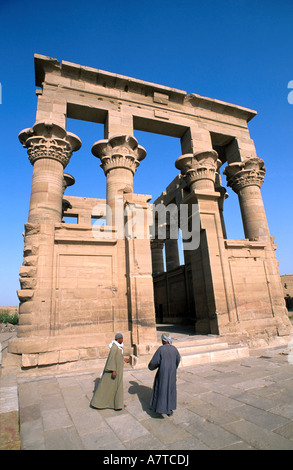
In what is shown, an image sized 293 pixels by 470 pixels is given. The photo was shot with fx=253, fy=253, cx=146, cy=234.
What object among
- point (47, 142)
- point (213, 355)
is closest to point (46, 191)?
point (47, 142)

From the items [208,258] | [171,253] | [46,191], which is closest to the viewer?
[46,191]

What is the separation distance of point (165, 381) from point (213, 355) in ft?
13.3

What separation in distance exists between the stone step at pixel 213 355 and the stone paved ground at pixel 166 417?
91 cm

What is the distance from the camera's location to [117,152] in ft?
33.3

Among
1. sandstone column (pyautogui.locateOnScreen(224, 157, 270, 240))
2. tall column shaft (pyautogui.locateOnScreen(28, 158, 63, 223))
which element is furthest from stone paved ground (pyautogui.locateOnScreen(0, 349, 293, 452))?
sandstone column (pyautogui.locateOnScreen(224, 157, 270, 240))

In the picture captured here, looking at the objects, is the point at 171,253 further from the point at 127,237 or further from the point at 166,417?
the point at 166,417

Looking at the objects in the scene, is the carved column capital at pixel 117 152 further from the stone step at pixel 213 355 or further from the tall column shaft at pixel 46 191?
the stone step at pixel 213 355

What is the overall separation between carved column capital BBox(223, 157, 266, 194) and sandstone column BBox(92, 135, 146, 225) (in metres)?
5.28

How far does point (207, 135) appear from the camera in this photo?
490 inches

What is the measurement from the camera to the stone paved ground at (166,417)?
3100 mm

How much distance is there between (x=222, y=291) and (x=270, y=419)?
6063 mm

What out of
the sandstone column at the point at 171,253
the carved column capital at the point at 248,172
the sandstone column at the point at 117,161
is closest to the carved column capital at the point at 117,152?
the sandstone column at the point at 117,161

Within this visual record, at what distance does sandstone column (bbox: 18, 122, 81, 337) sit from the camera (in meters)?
7.25
